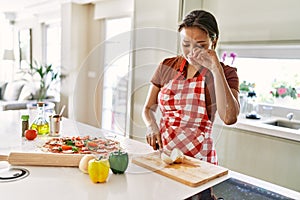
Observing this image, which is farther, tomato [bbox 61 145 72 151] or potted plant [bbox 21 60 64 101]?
potted plant [bbox 21 60 64 101]

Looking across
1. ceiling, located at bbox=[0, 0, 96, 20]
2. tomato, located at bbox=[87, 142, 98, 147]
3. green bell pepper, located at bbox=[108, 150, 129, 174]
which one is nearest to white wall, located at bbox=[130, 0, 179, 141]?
tomato, located at bbox=[87, 142, 98, 147]

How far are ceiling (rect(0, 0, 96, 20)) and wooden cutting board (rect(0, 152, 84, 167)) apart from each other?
3.32 meters

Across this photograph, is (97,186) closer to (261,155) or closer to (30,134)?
(30,134)

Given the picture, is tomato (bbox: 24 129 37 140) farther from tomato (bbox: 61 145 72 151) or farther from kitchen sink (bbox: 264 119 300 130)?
kitchen sink (bbox: 264 119 300 130)

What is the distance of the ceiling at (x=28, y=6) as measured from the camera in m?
4.50

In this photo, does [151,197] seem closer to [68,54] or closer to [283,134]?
[283,134]

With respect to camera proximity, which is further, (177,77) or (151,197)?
(177,77)

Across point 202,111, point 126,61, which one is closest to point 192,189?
point 202,111

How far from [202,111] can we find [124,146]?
382 mm

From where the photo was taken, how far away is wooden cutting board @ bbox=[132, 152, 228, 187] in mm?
919

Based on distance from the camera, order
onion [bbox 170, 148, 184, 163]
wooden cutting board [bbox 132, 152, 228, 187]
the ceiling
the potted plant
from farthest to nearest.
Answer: the ceiling, the potted plant, onion [bbox 170, 148, 184, 163], wooden cutting board [bbox 132, 152, 228, 187]

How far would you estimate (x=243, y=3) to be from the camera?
192cm

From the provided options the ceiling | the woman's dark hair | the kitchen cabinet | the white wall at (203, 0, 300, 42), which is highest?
the ceiling

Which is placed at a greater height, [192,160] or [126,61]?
[126,61]
